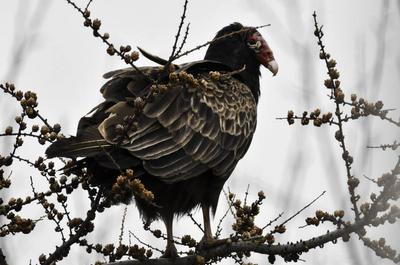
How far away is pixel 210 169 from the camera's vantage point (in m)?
5.30

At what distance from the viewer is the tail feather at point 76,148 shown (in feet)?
14.0

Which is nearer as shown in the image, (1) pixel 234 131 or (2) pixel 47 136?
(2) pixel 47 136

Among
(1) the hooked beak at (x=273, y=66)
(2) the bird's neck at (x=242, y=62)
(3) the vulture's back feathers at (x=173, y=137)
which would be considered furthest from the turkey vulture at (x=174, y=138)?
(1) the hooked beak at (x=273, y=66)

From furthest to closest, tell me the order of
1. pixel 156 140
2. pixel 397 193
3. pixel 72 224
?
pixel 156 140
pixel 72 224
pixel 397 193

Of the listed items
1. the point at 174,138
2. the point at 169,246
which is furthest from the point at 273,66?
the point at 169,246

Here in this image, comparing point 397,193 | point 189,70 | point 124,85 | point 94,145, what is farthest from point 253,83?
point 397,193

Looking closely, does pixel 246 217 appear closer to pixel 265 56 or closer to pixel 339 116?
pixel 339 116

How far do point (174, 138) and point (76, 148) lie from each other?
88 centimetres

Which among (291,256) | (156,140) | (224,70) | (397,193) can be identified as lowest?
(397,193)

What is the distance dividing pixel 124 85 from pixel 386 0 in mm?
1824

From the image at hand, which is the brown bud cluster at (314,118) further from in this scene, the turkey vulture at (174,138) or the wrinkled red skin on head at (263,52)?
the wrinkled red skin on head at (263,52)

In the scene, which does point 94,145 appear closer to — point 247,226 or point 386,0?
point 247,226

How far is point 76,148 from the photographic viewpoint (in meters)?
4.44

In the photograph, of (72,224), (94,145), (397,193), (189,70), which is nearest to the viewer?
(397,193)
